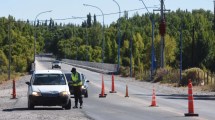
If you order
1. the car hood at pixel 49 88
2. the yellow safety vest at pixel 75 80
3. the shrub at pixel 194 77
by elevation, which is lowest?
the shrub at pixel 194 77

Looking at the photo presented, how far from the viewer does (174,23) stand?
602 feet

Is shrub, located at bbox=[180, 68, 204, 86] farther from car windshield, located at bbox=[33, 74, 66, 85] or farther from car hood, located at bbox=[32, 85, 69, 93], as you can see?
car hood, located at bbox=[32, 85, 69, 93]

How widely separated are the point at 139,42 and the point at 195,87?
10191 centimetres

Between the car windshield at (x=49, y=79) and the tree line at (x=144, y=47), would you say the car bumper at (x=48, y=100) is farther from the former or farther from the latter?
the tree line at (x=144, y=47)

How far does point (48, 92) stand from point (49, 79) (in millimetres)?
1445

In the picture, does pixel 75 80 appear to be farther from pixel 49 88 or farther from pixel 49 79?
pixel 49 88

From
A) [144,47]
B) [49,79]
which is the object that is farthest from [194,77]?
[144,47]

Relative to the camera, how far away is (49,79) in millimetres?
28625

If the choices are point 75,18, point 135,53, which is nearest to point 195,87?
point 75,18

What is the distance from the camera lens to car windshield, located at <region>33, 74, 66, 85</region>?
93.1 ft

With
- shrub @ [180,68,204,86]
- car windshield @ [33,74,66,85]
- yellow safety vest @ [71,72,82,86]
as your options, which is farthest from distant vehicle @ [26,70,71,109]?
shrub @ [180,68,204,86]

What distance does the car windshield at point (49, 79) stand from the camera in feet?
93.1

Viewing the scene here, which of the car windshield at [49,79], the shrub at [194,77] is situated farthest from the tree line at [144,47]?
the car windshield at [49,79]

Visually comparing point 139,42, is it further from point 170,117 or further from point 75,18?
point 170,117
